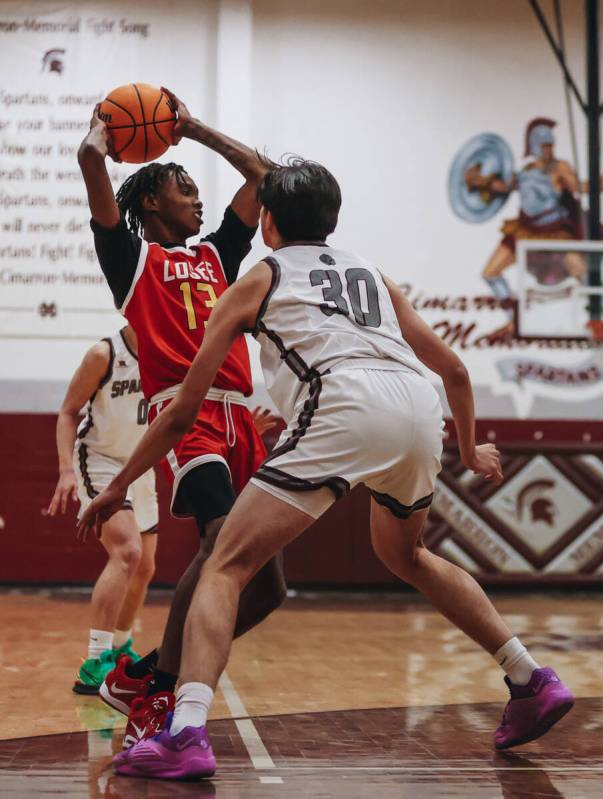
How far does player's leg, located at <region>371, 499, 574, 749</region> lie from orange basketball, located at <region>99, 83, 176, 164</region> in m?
1.61

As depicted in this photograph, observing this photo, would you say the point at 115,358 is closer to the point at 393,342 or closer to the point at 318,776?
the point at 393,342

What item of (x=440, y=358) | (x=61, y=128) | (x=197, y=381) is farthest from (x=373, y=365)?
(x=61, y=128)

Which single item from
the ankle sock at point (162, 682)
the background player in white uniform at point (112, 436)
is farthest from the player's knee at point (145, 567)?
the ankle sock at point (162, 682)

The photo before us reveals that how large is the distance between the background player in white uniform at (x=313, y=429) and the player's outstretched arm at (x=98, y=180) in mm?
588

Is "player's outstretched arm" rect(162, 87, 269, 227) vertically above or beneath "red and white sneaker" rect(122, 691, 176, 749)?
above

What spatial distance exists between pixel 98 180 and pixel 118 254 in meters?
0.30

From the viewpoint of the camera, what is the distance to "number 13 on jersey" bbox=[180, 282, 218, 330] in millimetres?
4078

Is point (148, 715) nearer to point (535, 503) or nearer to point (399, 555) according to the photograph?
point (399, 555)

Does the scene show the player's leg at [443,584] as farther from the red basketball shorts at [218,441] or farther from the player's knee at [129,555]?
the player's knee at [129,555]

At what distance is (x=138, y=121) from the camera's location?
422cm

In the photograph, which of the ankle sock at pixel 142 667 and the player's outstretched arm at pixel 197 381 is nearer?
the player's outstretched arm at pixel 197 381

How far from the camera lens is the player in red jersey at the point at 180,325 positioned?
146 inches

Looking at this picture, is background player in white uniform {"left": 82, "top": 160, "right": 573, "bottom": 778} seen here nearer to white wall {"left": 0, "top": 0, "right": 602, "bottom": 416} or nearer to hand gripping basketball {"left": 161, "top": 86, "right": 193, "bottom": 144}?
hand gripping basketball {"left": 161, "top": 86, "right": 193, "bottom": 144}

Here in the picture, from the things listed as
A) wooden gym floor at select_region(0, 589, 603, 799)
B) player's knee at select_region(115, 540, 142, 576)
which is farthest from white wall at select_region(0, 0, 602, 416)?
player's knee at select_region(115, 540, 142, 576)
